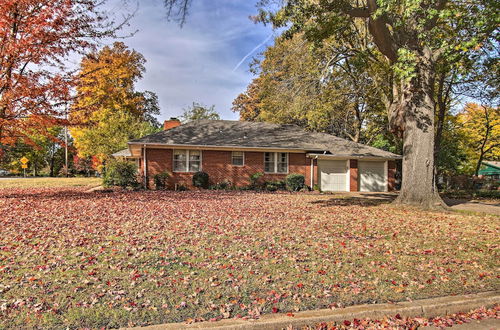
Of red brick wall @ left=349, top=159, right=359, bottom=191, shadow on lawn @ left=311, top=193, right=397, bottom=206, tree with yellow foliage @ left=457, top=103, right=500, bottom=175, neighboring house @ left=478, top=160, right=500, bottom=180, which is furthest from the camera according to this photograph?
neighboring house @ left=478, top=160, right=500, bottom=180

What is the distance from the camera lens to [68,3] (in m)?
11.9

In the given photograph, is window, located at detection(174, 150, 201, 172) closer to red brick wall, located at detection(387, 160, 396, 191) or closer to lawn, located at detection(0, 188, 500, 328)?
lawn, located at detection(0, 188, 500, 328)

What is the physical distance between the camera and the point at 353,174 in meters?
21.7

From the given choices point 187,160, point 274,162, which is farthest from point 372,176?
point 187,160

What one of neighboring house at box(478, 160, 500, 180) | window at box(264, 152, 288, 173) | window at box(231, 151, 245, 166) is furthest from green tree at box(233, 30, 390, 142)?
neighboring house at box(478, 160, 500, 180)

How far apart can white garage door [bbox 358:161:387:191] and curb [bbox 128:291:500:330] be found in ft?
60.7

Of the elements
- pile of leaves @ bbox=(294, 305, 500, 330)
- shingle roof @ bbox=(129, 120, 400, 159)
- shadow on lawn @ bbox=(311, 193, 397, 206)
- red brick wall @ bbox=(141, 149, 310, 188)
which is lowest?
pile of leaves @ bbox=(294, 305, 500, 330)

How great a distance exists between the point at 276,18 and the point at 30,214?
1070 centimetres

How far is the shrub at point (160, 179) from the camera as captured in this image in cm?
1888

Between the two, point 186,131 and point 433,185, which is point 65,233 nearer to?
point 433,185

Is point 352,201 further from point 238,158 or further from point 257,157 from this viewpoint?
point 238,158

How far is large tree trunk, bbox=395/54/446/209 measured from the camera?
11664mm

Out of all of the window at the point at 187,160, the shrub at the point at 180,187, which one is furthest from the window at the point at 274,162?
the shrub at the point at 180,187

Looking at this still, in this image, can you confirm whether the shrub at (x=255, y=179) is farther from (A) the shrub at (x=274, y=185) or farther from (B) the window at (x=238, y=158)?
(B) the window at (x=238, y=158)
